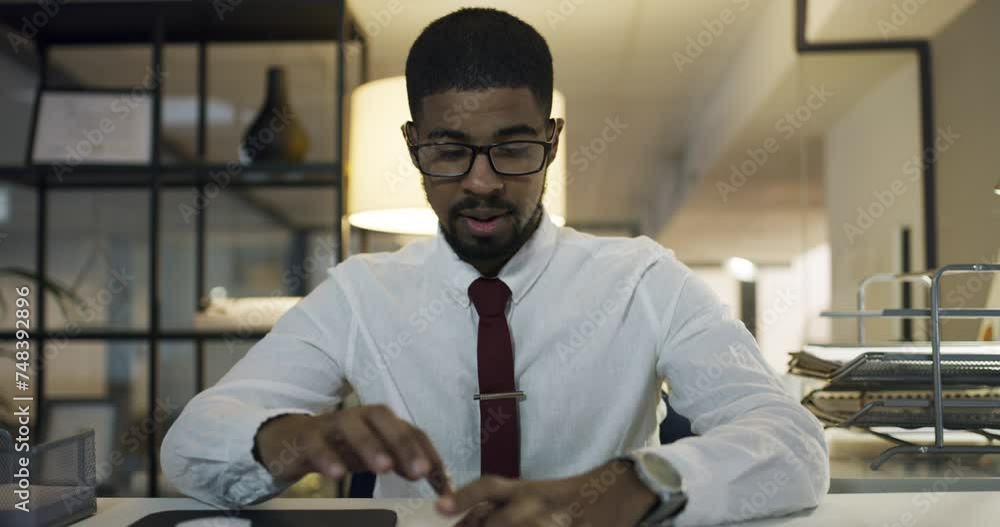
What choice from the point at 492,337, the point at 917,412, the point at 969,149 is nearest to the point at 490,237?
the point at 492,337

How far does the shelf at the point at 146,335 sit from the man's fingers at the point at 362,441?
2120 mm

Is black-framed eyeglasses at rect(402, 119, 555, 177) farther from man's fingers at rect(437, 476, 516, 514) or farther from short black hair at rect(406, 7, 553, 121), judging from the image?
man's fingers at rect(437, 476, 516, 514)

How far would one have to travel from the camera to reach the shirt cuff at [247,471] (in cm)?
94

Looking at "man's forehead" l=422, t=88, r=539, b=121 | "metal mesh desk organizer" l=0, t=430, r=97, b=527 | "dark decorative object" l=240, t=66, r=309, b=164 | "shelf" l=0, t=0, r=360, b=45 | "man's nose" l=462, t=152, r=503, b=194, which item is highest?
"shelf" l=0, t=0, r=360, b=45

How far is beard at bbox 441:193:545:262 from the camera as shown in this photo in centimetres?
117

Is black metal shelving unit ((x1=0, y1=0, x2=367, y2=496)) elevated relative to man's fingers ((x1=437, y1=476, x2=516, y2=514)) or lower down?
elevated

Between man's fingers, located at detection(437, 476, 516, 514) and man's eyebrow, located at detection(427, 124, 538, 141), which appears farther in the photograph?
man's eyebrow, located at detection(427, 124, 538, 141)

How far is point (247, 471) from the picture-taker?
95 cm

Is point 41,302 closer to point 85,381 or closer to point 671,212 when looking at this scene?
point 85,381

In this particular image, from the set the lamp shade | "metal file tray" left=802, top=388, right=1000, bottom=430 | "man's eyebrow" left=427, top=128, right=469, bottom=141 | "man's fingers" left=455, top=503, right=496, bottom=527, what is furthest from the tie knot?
the lamp shade

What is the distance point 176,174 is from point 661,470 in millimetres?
2538

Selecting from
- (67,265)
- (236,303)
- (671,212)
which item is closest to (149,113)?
(236,303)

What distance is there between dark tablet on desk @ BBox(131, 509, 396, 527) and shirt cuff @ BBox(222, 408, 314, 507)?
26mm

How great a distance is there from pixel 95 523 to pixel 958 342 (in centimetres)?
126
